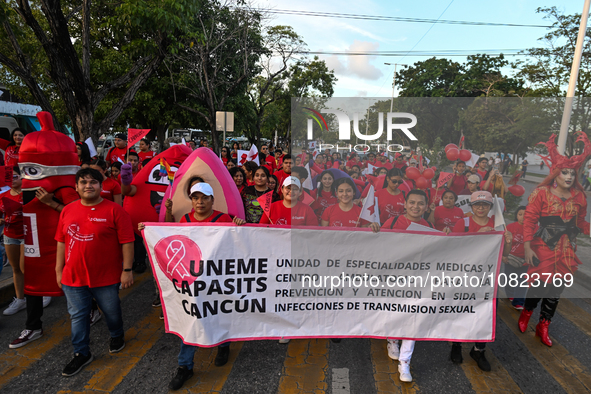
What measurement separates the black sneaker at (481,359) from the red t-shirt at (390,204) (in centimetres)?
202

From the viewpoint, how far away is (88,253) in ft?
9.92

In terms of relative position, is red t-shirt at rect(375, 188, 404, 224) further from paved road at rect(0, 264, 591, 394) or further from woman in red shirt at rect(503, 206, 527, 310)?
paved road at rect(0, 264, 591, 394)

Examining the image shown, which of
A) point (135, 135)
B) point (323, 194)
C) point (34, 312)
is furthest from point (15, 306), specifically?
point (323, 194)

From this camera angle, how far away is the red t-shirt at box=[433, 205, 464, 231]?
4.31 metres

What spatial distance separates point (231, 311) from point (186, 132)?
35.7 meters

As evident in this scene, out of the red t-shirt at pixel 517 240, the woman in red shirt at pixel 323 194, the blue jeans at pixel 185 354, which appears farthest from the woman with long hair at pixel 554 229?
the blue jeans at pixel 185 354

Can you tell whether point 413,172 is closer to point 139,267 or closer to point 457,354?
point 457,354

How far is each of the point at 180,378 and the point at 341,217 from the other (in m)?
2.18

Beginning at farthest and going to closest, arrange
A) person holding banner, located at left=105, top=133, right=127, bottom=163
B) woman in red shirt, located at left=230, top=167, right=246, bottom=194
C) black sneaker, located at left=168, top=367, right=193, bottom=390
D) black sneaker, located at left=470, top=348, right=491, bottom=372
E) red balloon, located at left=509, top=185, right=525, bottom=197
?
person holding banner, located at left=105, top=133, right=127, bottom=163 < woman in red shirt, located at left=230, top=167, right=246, bottom=194 < red balloon, located at left=509, top=185, right=525, bottom=197 < black sneaker, located at left=470, top=348, right=491, bottom=372 < black sneaker, located at left=168, top=367, right=193, bottom=390

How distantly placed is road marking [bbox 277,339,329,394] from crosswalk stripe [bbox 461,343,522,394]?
4.14ft

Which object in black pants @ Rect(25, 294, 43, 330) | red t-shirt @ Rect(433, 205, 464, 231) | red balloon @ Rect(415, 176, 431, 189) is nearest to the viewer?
black pants @ Rect(25, 294, 43, 330)

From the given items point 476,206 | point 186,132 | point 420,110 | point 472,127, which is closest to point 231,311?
point 476,206

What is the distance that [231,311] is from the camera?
3072 mm

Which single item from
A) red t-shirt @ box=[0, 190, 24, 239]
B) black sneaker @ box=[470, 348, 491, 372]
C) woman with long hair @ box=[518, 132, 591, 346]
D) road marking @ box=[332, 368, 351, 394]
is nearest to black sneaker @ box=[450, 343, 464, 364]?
black sneaker @ box=[470, 348, 491, 372]
